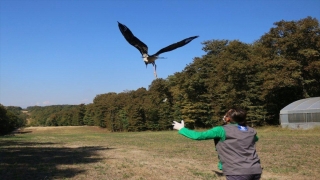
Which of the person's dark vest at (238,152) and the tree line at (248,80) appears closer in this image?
the person's dark vest at (238,152)

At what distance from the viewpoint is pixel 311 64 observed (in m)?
40.5

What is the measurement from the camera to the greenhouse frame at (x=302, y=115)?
34812 mm

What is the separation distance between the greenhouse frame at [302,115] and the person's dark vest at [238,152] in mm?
34233

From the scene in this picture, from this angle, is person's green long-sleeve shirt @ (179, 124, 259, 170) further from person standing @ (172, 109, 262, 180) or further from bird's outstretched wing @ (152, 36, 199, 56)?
bird's outstretched wing @ (152, 36, 199, 56)

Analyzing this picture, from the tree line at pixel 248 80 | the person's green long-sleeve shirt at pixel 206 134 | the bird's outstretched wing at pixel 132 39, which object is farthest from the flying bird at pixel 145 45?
the tree line at pixel 248 80

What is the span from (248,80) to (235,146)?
44156 mm

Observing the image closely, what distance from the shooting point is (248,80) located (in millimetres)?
46406

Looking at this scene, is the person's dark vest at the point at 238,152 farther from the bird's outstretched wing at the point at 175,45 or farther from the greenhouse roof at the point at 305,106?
the greenhouse roof at the point at 305,106

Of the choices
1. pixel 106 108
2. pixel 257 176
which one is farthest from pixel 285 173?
A: pixel 106 108

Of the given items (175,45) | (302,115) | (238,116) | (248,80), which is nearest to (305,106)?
(302,115)

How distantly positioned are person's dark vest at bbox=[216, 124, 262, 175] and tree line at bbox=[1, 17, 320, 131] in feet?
101

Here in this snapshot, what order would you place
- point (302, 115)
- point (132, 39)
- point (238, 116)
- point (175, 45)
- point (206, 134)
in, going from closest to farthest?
1. point (175, 45)
2. point (132, 39)
3. point (206, 134)
4. point (238, 116)
5. point (302, 115)

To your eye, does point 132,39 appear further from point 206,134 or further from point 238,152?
point 238,152

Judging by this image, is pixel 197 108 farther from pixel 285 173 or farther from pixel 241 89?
pixel 285 173
